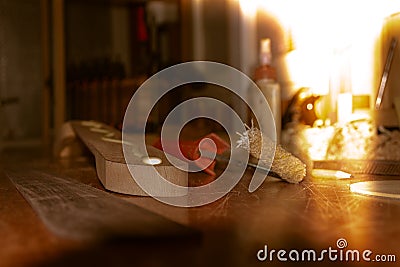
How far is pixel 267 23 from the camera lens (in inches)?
52.9

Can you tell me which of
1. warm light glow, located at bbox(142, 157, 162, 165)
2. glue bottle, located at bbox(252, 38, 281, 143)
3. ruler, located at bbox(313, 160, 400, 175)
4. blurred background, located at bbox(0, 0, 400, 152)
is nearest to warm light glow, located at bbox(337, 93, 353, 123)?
blurred background, located at bbox(0, 0, 400, 152)

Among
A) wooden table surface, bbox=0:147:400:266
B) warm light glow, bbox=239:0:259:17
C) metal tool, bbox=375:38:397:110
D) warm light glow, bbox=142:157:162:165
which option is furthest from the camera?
warm light glow, bbox=239:0:259:17

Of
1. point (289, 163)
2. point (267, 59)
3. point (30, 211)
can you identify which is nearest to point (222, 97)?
point (267, 59)

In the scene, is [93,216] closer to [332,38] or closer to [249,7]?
[332,38]

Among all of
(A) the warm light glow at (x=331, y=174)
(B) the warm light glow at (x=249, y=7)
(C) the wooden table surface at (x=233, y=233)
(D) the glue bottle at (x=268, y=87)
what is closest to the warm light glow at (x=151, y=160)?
(C) the wooden table surface at (x=233, y=233)

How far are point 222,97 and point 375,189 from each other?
1107 mm

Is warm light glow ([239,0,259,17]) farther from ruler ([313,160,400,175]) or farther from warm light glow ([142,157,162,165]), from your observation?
warm light glow ([142,157,162,165])

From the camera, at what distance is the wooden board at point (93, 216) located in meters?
0.30

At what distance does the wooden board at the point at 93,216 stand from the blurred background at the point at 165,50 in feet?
2.12

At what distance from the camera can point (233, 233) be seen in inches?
12.8

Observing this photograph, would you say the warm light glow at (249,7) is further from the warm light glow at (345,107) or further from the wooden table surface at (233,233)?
the wooden table surface at (233,233)

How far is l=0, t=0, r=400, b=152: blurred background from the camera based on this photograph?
3.24 ft

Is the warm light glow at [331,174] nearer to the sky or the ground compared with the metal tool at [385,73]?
nearer to the ground

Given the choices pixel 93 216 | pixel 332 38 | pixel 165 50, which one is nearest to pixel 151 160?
pixel 93 216
